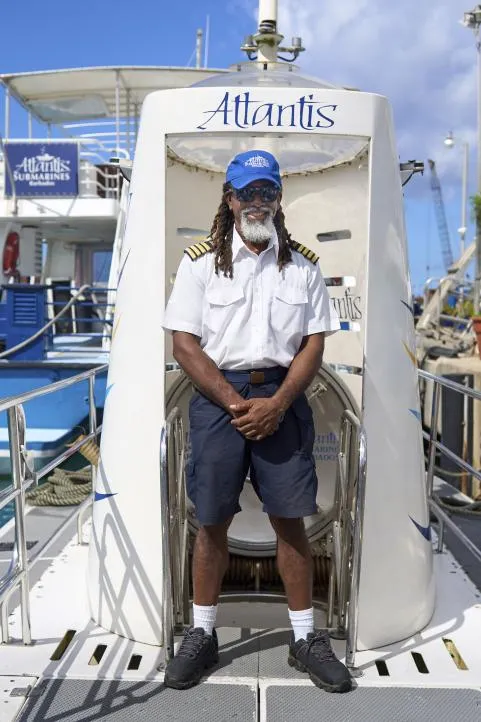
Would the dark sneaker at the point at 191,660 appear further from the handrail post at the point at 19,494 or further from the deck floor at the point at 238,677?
the handrail post at the point at 19,494

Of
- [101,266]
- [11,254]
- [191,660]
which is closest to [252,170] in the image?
[191,660]

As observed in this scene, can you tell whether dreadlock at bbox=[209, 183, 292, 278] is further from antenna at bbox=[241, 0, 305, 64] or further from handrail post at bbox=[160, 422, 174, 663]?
antenna at bbox=[241, 0, 305, 64]

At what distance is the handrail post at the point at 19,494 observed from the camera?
2803 mm

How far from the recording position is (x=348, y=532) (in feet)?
9.95

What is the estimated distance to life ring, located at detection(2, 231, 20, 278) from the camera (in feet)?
46.1

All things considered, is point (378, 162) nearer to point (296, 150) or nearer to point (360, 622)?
point (296, 150)

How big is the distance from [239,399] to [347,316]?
167 cm

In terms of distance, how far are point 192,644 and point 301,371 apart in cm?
115

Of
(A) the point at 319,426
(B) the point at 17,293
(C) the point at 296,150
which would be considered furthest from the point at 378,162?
(B) the point at 17,293

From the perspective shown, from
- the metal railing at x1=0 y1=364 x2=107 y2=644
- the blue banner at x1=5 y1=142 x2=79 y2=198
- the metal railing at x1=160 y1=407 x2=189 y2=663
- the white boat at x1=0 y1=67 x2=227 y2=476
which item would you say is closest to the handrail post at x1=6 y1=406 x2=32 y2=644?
the metal railing at x1=0 y1=364 x2=107 y2=644

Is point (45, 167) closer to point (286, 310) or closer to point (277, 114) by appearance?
point (277, 114)

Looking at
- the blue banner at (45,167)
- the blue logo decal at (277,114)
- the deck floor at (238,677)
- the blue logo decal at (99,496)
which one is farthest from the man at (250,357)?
the blue banner at (45,167)

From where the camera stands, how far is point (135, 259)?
316 cm

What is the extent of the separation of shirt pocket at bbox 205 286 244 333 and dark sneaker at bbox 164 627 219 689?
3.99 feet
